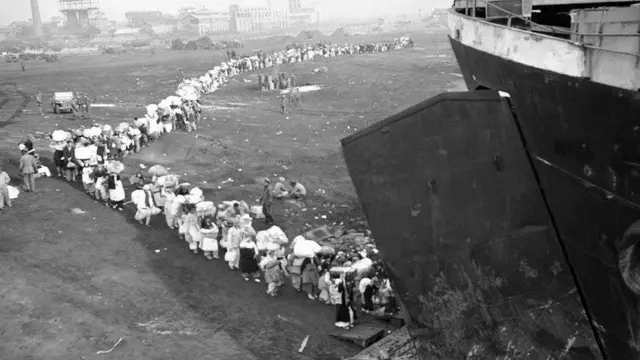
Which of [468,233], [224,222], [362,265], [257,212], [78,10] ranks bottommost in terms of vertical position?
[257,212]

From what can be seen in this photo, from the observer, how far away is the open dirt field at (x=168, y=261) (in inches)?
326

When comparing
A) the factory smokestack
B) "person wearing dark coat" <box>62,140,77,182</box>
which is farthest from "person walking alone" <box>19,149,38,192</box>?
the factory smokestack

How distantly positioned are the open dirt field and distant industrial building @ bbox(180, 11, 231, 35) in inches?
3598

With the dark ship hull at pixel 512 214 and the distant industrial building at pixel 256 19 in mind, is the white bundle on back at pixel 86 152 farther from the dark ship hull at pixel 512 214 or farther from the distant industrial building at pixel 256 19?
the distant industrial building at pixel 256 19

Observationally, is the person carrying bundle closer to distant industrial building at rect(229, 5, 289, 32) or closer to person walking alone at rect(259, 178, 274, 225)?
person walking alone at rect(259, 178, 274, 225)

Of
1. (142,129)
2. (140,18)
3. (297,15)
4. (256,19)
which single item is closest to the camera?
(142,129)

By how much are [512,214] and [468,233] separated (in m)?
0.45

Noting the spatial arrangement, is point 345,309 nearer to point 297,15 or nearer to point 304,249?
point 304,249

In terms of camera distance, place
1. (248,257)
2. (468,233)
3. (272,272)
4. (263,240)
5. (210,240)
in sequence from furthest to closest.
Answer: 1. (210,240)
2. (263,240)
3. (248,257)
4. (272,272)
5. (468,233)

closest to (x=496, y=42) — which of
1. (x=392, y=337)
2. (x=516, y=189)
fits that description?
(x=516, y=189)

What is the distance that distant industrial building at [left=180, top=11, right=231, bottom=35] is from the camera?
11275cm

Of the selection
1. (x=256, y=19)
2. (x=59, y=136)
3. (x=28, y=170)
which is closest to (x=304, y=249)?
(x=28, y=170)

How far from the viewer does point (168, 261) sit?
10961 mm

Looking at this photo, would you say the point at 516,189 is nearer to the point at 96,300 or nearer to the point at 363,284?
the point at 363,284
